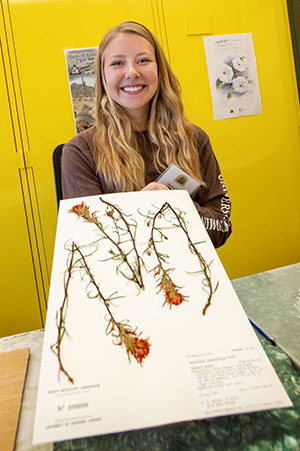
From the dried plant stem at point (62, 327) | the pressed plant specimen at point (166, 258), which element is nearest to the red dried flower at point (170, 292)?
the pressed plant specimen at point (166, 258)

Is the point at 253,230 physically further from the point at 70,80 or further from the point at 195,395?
the point at 195,395

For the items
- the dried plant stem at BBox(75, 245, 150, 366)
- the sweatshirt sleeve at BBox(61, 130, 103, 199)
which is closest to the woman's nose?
the sweatshirt sleeve at BBox(61, 130, 103, 199)

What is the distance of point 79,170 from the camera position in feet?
3.34

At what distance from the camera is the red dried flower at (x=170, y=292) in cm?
46

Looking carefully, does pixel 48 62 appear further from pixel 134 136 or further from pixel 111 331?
pixel 111 331

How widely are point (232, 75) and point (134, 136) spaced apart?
1.19m

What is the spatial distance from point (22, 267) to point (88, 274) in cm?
144

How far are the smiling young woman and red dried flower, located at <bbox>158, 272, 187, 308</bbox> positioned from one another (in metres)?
0.48

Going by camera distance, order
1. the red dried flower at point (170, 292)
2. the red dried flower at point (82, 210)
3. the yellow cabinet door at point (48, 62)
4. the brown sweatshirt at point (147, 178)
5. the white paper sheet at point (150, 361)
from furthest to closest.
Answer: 1. the yellow cabinet door at point (48, 62)
2. the brown sweatshirt at point (147, 178)
3. the red dried flower at point (82, 210)
4. the red dried flower at point (170, 292)
5. the white paper sheet at point (150, 361)

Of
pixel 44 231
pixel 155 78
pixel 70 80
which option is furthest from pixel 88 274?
pixel 70 80

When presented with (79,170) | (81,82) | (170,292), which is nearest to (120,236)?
(170,292)

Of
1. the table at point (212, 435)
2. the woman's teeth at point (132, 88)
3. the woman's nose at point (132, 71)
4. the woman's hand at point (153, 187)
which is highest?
the woman's nose at point (132, 71)

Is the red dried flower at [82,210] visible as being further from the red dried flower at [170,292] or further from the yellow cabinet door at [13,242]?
the yellow cabinet door at [13,242]

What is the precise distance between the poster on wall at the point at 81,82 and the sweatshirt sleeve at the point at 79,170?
80 centimetres
